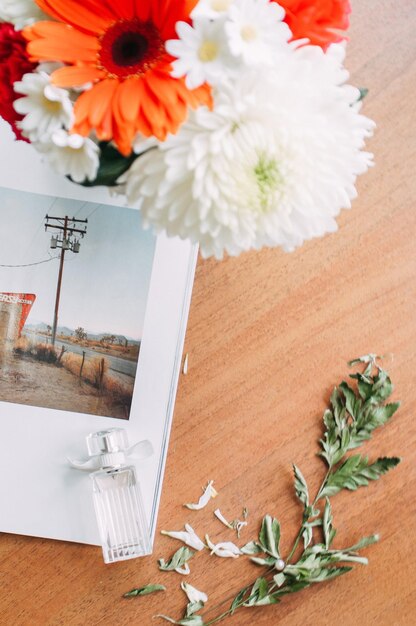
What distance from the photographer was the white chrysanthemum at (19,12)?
0.39m

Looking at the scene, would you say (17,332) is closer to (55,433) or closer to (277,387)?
(55,433)

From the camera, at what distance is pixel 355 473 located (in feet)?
2.02

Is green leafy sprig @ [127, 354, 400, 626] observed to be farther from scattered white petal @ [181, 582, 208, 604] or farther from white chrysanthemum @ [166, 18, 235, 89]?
white chrysanthemum @ [166, 18, 235, 89]

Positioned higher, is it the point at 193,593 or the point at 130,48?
the point at 130,48

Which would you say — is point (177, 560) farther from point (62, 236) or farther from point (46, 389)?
point (62, 236)

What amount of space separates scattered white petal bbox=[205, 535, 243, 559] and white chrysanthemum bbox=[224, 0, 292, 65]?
439mm

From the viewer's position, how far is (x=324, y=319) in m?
0.62

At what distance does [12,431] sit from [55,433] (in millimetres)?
39

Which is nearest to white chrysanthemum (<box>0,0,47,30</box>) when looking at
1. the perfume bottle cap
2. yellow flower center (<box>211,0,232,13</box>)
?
yellow flower center (<box>211,0,232,13</box>)

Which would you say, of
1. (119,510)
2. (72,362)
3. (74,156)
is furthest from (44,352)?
(74,156)

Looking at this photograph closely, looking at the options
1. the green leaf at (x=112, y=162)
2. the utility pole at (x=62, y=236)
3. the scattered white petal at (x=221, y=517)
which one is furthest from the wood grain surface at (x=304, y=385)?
the green leaf at (x=112, y=162)

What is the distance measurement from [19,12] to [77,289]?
0.26 m

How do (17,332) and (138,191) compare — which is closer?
(138,191)

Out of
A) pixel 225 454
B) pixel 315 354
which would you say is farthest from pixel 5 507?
pixel 315 354
